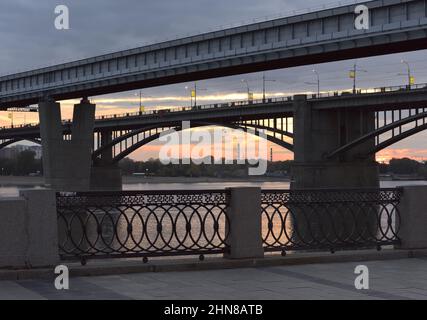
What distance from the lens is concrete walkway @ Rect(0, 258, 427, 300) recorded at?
25.3ft

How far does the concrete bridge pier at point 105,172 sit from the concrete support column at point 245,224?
79219 millimetres

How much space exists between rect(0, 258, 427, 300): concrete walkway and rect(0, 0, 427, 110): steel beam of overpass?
30069mm

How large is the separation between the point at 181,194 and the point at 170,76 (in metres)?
42.3

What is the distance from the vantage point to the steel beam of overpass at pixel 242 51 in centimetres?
3847

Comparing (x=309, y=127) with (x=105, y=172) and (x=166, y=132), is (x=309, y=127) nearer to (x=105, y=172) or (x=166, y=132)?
(x=166, y=132)

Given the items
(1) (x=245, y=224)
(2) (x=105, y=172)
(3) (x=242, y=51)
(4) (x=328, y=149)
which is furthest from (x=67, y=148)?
(1) (x=245, y=224)

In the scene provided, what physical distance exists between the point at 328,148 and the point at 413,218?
59.1 metres

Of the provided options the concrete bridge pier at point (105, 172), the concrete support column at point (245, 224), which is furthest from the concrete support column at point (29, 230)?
the concrete bridge pier at point (105, 172)

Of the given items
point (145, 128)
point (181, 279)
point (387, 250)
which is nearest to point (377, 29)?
point (387, 250)

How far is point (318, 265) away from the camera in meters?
10.4

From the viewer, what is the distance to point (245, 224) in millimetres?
10266

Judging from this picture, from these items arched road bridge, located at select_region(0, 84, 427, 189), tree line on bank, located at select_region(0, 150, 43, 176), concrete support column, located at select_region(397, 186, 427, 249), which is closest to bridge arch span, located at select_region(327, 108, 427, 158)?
arched road bridge, located at select_region(0, 84, 427, 189)

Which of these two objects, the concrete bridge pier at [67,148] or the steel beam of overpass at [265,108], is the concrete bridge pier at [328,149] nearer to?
the steel beam of overpass at [265,108]
